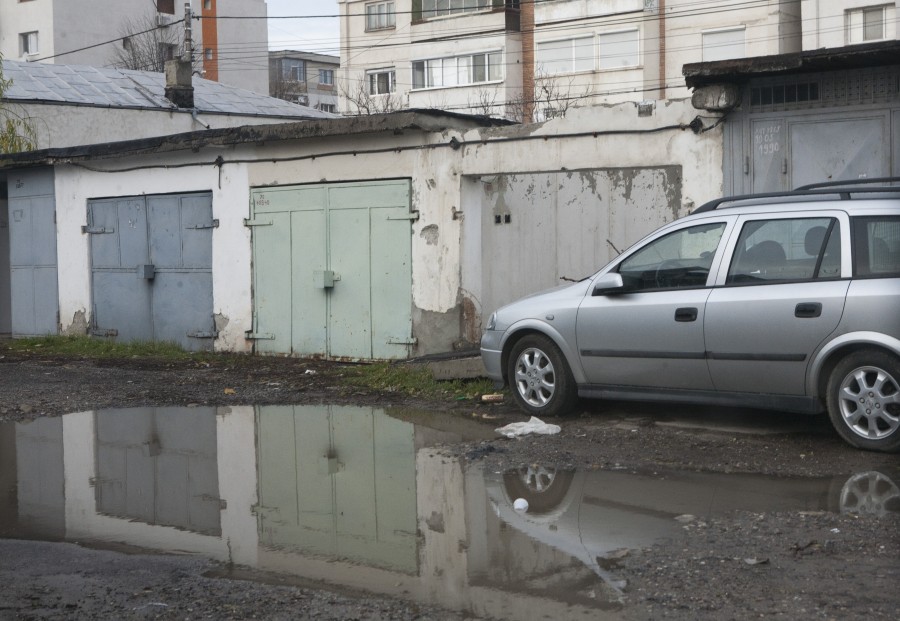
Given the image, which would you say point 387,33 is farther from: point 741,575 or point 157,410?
point 741,575

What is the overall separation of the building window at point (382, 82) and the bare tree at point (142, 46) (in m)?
9.85

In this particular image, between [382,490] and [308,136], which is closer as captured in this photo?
[382,490]

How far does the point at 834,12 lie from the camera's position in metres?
33.6

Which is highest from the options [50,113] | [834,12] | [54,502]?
[834,12]

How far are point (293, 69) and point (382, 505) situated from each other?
246 ft

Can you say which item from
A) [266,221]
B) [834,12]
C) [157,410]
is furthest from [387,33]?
[157,410]

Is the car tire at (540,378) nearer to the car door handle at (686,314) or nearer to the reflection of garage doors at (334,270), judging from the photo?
the car door handle at (686,314)

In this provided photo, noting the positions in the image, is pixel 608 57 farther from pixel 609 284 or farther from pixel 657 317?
pixel 657 317

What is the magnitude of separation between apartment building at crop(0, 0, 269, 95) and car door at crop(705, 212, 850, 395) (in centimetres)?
4404

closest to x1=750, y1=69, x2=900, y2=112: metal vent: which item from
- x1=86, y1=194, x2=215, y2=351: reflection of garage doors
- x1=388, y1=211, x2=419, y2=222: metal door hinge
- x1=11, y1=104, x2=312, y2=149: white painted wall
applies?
x1=388, y1=211, x2=419, y2=222: metal door hinge

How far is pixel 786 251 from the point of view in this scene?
26.5ft

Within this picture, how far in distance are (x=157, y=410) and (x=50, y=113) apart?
15.0m

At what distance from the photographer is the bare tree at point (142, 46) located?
5394 cm

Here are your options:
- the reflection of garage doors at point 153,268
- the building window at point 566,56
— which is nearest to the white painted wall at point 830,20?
the building window at point 566,56
